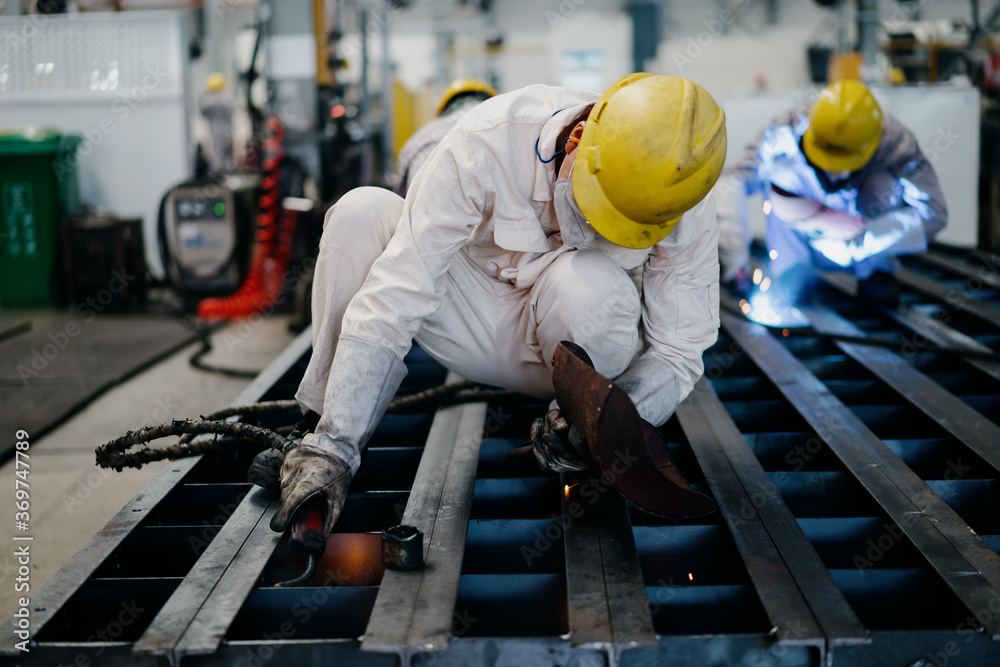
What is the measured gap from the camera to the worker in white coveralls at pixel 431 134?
328cm

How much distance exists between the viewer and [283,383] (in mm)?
2662

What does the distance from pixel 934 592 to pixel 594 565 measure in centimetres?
61

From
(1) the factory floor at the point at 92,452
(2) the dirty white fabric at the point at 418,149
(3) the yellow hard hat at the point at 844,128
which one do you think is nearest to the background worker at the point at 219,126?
(1) the factory floor at the point at 92,452

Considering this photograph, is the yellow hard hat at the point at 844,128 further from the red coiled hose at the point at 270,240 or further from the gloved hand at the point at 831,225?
the red coiled hose at the point at 270,240

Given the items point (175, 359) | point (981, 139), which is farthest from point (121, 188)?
point (981, 139)

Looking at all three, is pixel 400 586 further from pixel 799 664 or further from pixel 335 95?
pixel 335 95

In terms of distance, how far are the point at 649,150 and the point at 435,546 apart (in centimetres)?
85

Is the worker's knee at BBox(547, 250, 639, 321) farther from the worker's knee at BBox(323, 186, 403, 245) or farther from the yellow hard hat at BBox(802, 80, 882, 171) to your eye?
the yellow hard hat at BBox(802, 80, 882, 171)

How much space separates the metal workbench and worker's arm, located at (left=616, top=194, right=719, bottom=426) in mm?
239

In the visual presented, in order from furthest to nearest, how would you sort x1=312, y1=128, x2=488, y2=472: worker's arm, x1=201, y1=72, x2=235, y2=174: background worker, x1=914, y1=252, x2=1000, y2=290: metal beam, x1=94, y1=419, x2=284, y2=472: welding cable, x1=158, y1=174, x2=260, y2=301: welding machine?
x1=201, y1=72, x2=235, y2=174: background worker → x1=158, y1=174, x2=260, y2=301: welding machine → x1=914, y1=252, x2=1000, y2=290: metal beam → x1=94, y1=419, x2=284, y2=472: welding cable → x1=312, y1=128, x2=488, y2=472: worker's arm

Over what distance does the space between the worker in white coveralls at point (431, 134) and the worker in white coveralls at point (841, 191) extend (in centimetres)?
121

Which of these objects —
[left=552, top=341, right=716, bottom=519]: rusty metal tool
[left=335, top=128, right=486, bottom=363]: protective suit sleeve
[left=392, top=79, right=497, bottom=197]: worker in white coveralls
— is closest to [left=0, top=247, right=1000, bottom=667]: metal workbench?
[left=552, top=341, right=716, bottom=519]: rusty metal tool

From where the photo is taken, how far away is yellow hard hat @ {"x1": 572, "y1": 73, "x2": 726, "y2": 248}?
1521 mm

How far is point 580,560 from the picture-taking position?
1.49 metres
